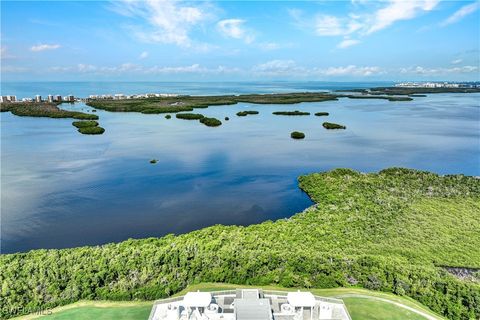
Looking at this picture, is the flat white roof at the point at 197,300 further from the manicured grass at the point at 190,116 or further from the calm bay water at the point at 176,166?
the manicured grass at the point at 190,116

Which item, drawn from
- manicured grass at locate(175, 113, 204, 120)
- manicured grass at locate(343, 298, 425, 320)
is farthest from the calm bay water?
manicured grass at locate(343, 298, 425, 320)

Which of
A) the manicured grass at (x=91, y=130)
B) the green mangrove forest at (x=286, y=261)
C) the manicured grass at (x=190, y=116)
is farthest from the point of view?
the manicured grass at (x=190, y=116)

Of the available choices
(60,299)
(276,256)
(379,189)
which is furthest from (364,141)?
(60,299)

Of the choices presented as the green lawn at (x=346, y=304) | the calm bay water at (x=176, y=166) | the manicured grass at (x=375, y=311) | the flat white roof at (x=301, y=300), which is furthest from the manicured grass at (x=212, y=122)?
the flat white roof at (x=301, y=300)

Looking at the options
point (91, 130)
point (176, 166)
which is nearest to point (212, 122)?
point (91, 130)

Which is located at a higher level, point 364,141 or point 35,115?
point 35,115

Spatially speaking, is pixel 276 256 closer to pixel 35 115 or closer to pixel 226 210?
pixel 226 210
